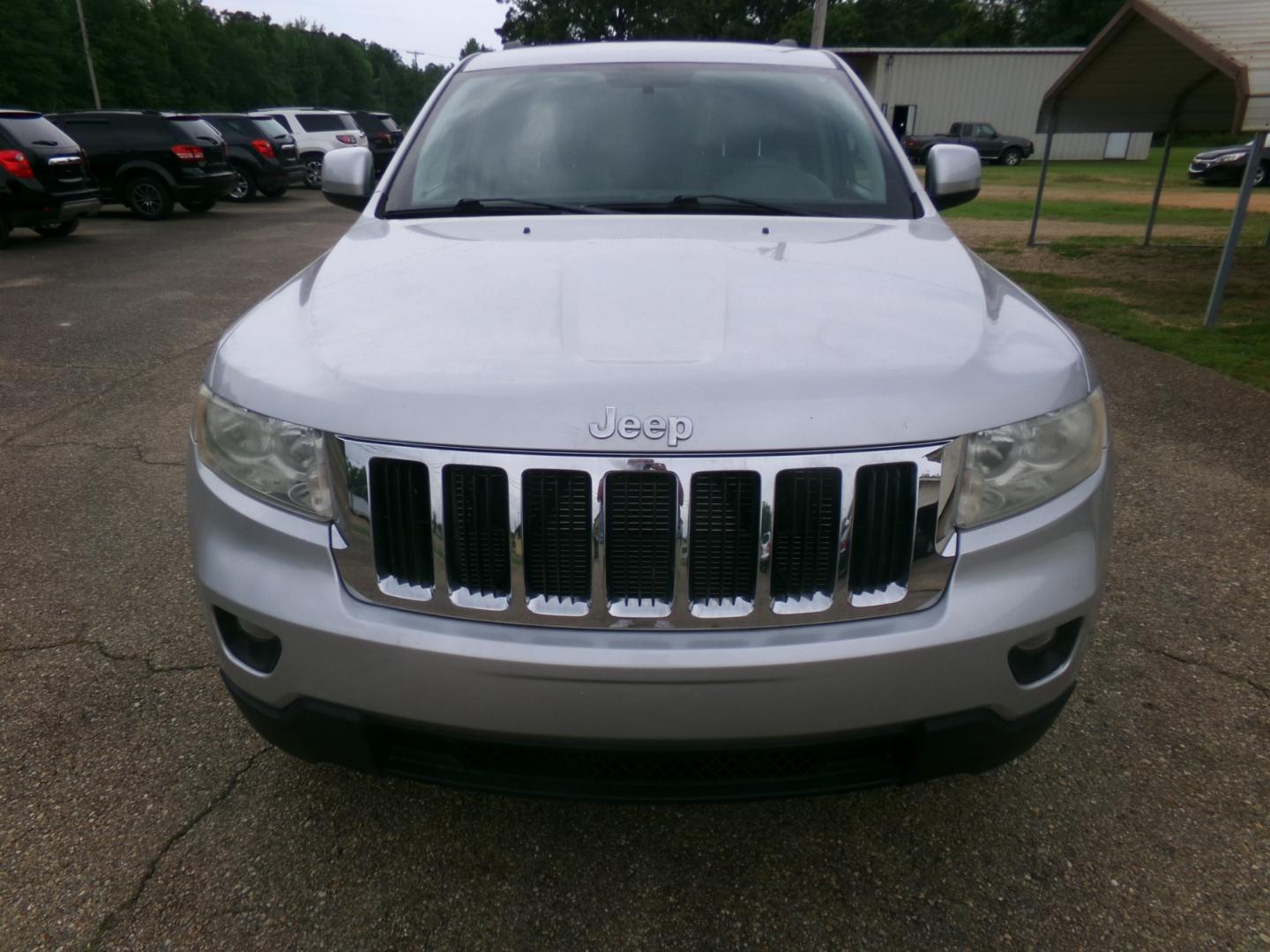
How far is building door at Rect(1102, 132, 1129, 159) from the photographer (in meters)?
40.0

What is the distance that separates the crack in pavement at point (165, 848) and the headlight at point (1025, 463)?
1.83 meters

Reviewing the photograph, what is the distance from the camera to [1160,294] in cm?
874

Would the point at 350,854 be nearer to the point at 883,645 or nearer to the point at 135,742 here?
the point at 135,742

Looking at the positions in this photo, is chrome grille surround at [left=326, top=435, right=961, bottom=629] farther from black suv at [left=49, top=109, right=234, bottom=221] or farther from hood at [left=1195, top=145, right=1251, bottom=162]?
hood at [left=1195, top=145, right=1251, bottom=162]

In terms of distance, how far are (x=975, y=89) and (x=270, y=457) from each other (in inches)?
1815

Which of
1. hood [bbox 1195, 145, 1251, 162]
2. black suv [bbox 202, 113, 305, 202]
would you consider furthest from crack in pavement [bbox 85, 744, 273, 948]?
hood [bbox 1195, 145, 1251, 162]

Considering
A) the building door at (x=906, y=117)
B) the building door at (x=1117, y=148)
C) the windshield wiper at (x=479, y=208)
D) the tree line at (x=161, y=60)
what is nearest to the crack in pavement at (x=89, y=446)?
the windshield wiper at (x=479, y=208)

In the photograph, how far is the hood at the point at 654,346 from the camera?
5.07 ft

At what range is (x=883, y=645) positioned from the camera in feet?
5.10

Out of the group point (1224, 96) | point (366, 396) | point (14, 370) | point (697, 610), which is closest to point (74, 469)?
point (14, 370)

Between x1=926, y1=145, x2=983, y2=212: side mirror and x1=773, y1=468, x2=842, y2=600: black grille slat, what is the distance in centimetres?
190

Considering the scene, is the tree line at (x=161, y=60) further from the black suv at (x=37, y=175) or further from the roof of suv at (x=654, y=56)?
the roof of suv at (x=654, y=56)

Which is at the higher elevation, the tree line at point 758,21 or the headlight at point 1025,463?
the tree line at point 758,21

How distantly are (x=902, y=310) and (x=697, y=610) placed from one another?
2.54 feet
